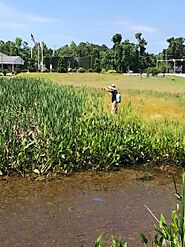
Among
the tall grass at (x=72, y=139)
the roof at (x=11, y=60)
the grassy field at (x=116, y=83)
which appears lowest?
the grassy field at (x=116, y=83)

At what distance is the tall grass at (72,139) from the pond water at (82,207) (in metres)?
0.38

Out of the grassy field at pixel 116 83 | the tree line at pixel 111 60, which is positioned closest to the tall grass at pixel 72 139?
the grassy field at pixel 116 83

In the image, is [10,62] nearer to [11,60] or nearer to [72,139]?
[11,60]

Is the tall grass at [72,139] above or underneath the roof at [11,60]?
underneath

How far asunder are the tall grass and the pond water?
1.25ft

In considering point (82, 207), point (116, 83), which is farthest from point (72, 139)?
point (116, 83)

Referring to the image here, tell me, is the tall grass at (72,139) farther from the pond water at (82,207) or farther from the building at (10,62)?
the building at (10,62)

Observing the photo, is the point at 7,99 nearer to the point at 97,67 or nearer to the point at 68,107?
the point at 68,107

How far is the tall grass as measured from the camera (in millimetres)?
9758

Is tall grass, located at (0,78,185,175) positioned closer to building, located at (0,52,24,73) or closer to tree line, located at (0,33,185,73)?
tree line, located at (0,33,185,73)

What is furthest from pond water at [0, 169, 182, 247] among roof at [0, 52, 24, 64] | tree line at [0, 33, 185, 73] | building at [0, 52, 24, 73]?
roof at [0, 52, 24, 64]

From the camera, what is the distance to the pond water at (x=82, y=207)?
252 inches

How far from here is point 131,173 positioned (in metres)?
10.4

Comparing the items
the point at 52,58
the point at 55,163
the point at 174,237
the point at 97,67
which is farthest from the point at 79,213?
the point at 52,58
